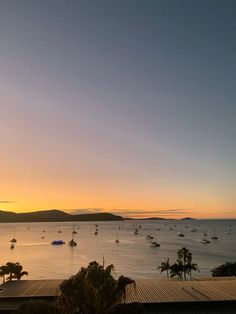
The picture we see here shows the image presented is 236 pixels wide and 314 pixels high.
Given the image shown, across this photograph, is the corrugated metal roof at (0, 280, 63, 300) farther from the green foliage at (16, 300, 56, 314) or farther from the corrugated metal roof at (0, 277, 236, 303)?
the green foliage at (16, 300, 56, 314)

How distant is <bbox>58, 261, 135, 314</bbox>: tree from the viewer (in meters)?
26.1

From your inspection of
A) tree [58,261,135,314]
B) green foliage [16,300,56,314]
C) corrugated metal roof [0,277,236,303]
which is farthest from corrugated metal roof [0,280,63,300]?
tree [58,261,135,314]

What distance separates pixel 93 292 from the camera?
26.3 metres

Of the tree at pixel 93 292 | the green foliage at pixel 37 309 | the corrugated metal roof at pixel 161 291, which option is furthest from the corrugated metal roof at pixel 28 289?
the tree at pixel 93 292

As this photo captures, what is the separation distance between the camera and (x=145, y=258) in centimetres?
18638

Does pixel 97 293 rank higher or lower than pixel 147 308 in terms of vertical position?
higher

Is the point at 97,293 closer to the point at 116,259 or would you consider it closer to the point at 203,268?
the point at 203,268

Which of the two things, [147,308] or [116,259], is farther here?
[116,259]

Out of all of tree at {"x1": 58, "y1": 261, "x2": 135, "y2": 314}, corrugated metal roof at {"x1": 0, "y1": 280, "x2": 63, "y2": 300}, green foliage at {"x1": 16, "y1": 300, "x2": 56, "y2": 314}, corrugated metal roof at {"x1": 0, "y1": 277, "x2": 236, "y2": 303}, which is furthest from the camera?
corrugated metal roof at {"x1": 0, "y1": 280, "x2": 63, "y2": 300}

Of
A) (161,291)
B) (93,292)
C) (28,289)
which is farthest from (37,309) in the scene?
(161,291)

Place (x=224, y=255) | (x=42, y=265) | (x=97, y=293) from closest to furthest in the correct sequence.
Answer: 1. (x=97, y=293)
2. (x=42, y=265)
3. (x=224, y=255)

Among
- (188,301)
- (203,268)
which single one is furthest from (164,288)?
(203,268)

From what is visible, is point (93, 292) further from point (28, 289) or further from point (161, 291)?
point (28, 289)

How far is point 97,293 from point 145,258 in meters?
165
